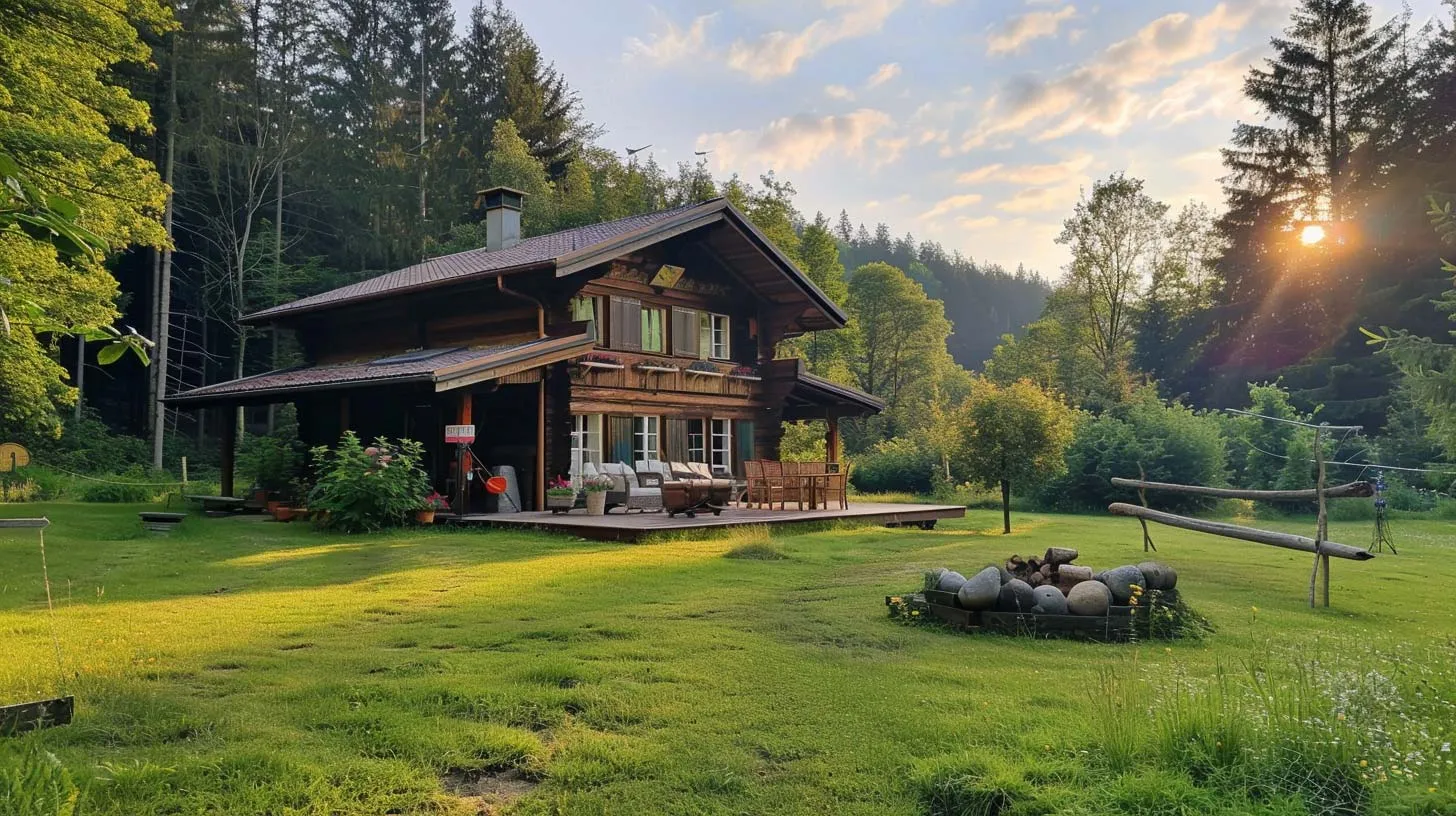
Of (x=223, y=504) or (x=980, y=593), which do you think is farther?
(x=223, y=504)

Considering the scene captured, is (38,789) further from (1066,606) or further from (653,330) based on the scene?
(653,330)

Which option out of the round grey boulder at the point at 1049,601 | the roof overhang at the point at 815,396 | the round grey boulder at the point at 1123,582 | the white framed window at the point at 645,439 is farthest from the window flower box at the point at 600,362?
the round grey boulder at the point at 1123,582

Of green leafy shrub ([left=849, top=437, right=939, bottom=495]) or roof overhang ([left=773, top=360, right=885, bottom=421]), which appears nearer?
roof overhang ([left=773, top=360, right=885, bottom=421])

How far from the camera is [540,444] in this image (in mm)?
14727

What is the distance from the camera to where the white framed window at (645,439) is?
702 inches

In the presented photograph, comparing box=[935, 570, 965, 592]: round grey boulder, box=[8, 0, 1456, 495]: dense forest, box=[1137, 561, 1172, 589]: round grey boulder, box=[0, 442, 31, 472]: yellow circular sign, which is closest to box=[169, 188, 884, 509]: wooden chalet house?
box=[8, 0, 1456, 495]: dense forest

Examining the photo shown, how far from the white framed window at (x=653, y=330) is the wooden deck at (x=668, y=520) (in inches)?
160

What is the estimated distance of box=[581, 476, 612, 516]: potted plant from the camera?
14320 millimetres

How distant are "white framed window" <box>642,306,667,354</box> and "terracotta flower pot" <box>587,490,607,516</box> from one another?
4.57 m

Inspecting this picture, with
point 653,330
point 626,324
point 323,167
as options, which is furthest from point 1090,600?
point 323,167

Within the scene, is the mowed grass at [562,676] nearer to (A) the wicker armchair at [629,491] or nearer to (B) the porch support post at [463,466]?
(B) the porch support post at [463,466]

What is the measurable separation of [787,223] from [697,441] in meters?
21.3

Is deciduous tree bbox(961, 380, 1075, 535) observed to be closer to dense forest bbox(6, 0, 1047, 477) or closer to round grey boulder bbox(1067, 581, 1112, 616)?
round grey boulder bbox(1067, 581, 1112, 616)

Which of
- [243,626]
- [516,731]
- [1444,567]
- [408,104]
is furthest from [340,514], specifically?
[408,104]
